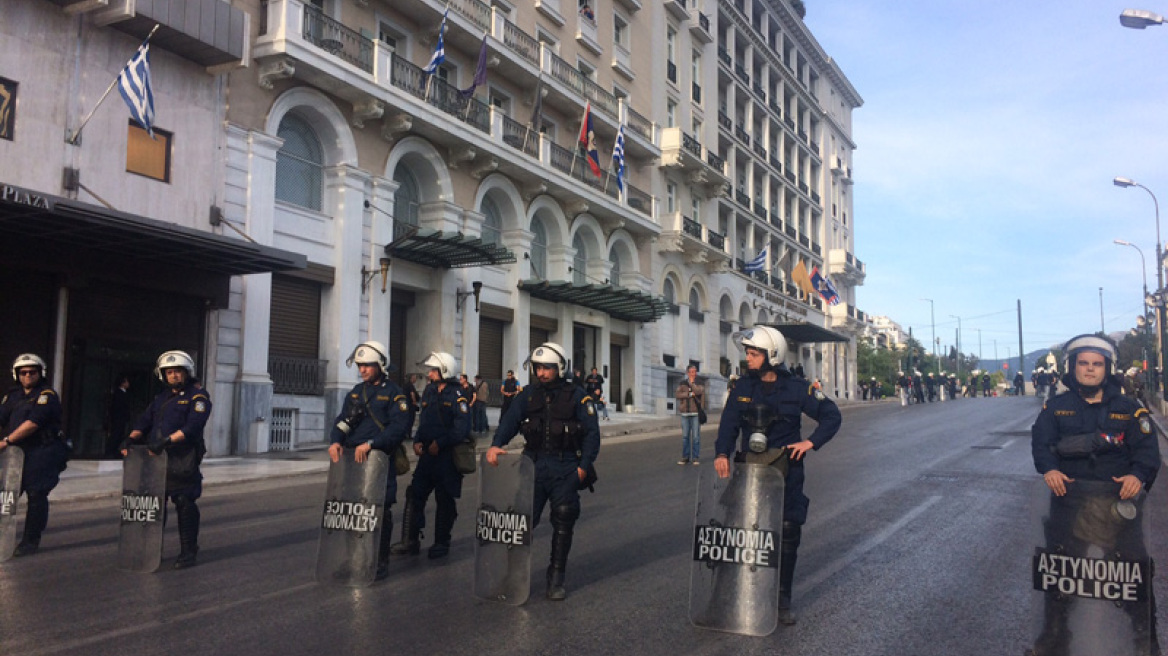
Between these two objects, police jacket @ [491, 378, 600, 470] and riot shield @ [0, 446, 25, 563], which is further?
riot shield @ [0, 446, 25, 563]

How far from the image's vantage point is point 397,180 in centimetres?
2359

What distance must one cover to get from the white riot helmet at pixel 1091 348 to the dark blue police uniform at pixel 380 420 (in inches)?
181

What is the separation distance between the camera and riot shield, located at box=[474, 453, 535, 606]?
5977 mm

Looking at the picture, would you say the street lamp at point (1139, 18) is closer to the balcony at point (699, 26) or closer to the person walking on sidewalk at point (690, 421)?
the person walking on sidewalk at point (690, 421)

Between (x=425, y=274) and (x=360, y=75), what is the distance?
18.5 ft

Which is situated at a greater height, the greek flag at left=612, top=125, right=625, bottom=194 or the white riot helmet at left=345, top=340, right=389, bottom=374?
the greek flag at left=612, top=125, right=625, bottom=194

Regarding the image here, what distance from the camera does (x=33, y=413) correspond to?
298 inches

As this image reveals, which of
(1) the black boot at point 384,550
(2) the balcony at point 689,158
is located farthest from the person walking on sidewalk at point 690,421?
(2) the balcony at point 689,158

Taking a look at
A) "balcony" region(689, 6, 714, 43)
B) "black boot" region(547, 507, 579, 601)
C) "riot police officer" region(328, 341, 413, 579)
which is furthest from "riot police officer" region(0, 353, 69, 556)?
"balcony" region(689, 6, 714, 43)

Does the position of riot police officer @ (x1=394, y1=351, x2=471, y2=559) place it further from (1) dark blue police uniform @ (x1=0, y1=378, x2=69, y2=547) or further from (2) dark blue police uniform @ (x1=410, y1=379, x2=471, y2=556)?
(1) dark blue police uniform @ (x1=0, y1=378, x2=69, y2=547)

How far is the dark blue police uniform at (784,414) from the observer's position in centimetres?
573

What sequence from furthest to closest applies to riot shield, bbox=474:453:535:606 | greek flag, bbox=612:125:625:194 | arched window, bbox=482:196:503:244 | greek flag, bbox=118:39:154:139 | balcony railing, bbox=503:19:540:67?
1. greek flag, bbox=612:125:625:194
2. balcony railing, bbox=503:19:540:67
3. arched window, bbox=482:196:503:244
4. greek flag, bbox=118:39:154:139
5. riot shield, bbox=474:453:535:606

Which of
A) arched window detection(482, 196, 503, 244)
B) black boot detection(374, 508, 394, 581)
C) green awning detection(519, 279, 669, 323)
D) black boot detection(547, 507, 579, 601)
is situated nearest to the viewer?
A: black boot detection(547, 507, 579, 601)

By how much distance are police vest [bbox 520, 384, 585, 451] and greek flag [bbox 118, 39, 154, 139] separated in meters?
11.8
